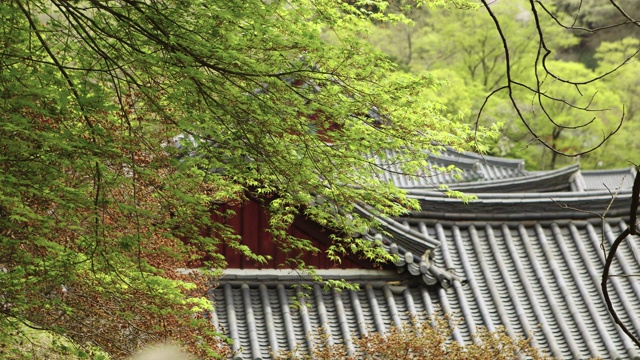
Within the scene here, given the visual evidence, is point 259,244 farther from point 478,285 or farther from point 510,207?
point 510,207

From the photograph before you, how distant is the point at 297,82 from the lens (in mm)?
7410

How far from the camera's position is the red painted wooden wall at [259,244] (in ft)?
36.3

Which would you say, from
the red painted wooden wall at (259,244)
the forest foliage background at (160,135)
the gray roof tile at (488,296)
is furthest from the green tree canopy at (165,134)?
the red painted wooden wall at (259,244)

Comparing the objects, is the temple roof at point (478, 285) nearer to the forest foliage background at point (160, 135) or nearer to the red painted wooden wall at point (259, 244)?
the red painted wooden wall at point (259, 244)

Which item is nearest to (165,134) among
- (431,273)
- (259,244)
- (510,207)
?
(259,244)

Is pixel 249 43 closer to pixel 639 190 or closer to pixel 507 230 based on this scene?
pixel 639 190

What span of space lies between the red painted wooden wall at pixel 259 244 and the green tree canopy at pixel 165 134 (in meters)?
3.19

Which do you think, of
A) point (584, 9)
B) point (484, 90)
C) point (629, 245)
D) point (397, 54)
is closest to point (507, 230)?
point (629, 245)

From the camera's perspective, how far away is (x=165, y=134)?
7.79 metres

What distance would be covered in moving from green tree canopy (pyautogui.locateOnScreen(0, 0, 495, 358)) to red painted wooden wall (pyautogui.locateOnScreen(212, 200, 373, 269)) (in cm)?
319

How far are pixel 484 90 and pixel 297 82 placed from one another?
29.5 metres

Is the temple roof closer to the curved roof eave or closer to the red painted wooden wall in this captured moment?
the curved roof eave

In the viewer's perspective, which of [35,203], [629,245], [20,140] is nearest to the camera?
[20,140]

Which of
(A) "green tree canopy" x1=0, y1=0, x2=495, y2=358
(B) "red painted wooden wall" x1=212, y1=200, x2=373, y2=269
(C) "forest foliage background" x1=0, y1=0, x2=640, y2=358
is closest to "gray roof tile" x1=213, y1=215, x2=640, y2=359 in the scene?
(B) "red painted wooden wall" x1=212, y1=200, x2=373, y2=269
